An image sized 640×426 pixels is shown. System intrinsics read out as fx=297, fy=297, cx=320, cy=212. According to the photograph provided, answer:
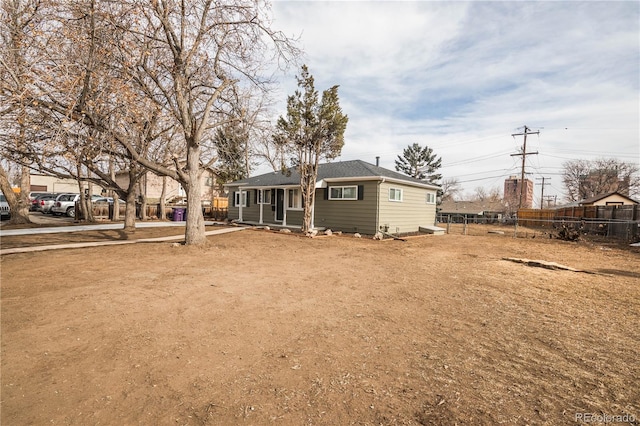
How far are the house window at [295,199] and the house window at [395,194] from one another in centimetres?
523

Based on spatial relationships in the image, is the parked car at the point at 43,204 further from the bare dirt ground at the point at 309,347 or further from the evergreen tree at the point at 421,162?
the evergreen tree at the point at 421,162

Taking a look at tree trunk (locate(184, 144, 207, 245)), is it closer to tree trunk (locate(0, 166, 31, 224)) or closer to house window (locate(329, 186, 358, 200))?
house window (locate(329, 186, 358, 200))

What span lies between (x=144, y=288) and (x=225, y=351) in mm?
3005

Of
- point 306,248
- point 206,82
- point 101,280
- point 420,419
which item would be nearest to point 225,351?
point 420,419

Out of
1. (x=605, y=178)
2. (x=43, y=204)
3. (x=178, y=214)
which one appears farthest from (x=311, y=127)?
(x=605, y=178)

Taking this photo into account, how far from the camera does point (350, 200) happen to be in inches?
613

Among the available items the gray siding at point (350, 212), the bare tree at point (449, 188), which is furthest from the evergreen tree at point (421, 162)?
the gray siding at point (350, 212)

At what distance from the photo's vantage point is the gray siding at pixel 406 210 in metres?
15.0

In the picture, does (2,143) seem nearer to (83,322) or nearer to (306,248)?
(83,322)

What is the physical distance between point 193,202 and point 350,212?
8.18m

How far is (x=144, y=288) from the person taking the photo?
17.7ft

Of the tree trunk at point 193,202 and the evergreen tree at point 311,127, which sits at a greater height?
the evergreen tree at point 311,127

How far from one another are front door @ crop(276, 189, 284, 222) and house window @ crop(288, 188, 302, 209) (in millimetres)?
849

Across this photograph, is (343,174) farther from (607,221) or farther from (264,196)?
(607,221)
